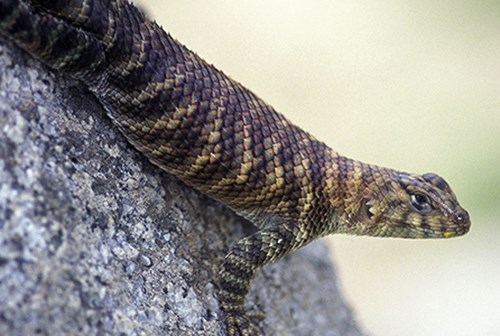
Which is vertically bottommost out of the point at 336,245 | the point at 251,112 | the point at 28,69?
the point at 336,245

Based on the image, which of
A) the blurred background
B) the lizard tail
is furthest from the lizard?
the blurred background

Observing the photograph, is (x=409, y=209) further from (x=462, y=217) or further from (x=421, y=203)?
(x=462, y=217)

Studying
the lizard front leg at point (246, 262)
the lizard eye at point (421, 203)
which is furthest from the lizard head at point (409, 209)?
the lizard front leg at point (246, 262)

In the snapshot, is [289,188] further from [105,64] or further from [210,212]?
[105,64]

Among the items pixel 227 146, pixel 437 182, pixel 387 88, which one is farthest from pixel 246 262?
pixel 387 88

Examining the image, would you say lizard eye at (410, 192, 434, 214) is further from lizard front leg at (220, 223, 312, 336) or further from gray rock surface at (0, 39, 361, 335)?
gray rock surface at (0, 39, 361, 335)

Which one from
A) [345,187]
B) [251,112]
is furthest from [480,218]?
[251,112]
